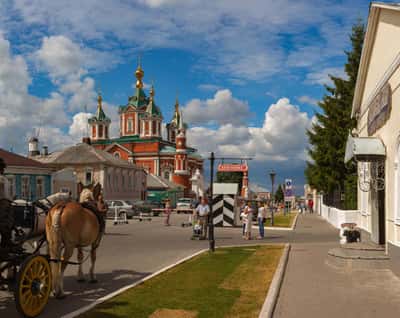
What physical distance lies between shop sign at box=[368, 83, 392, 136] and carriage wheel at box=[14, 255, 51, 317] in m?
8.90

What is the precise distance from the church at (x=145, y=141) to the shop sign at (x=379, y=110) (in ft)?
236

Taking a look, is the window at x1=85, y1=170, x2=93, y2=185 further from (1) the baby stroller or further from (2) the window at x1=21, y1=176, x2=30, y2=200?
(1) the baby stroller

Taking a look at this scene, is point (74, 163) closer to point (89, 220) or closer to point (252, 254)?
point (252, 254)

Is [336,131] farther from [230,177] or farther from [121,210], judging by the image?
[230,177]

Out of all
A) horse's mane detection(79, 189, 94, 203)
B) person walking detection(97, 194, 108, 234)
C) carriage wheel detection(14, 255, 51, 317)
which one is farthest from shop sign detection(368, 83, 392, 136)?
carriage wheel detection(14, 255, 51, 317)

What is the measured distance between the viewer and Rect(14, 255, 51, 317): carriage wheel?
691 cm

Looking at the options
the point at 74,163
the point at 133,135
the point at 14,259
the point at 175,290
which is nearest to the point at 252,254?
the point at 175,290

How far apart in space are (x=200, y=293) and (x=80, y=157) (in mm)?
52207

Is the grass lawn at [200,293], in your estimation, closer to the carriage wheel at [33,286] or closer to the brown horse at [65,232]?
the carriage wheel at [33,286]

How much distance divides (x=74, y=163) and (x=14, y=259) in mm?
51991

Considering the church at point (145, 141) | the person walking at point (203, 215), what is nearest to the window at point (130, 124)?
the church at point (145, 141)

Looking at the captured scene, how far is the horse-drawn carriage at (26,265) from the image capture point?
7008mm

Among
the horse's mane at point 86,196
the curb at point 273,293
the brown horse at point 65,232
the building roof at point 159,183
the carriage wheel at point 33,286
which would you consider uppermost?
the building roof at point 159,183

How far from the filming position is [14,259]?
7.75 meters
